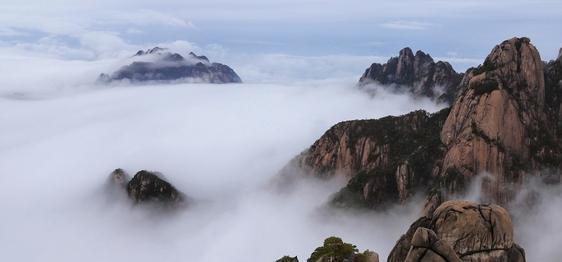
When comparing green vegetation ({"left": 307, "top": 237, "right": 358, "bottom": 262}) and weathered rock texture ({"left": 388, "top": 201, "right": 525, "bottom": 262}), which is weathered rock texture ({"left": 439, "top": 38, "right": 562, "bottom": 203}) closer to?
green vegetation ({"left": 307, "top": 237, "right": 358, "bottom": 262})

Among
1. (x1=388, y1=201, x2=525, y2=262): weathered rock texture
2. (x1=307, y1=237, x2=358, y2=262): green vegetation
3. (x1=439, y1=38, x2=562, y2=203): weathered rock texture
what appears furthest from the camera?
(x1=439, y1=38, x2=562, y2=203): weathered rock texture

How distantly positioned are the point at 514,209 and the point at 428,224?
5414 inches

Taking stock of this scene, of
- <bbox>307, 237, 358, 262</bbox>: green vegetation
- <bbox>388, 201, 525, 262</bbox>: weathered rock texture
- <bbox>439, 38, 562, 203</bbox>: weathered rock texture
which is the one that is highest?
<bbox>388, 201, 525, 262</bbox>: weathered rock texture

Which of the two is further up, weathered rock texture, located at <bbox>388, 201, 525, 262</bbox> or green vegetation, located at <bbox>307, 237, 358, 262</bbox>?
weathered rock texture, located at <bbox>388, 201, 525, 262</bbox>

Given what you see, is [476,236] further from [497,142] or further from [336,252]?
[497,142]

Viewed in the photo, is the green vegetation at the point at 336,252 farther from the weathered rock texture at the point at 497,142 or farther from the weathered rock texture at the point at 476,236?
the weathered rock texture at the point at 497,142

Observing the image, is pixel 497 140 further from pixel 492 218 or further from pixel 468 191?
pixel 492 218

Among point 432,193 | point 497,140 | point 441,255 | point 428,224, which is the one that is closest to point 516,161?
point 497,140

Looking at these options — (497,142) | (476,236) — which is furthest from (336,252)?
(497,142)

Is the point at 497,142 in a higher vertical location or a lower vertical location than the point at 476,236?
lower

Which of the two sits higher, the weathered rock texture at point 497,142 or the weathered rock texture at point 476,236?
the weathered rock texture at point 476,236

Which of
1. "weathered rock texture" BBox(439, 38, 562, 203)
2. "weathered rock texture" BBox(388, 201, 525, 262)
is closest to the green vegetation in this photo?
"weathered rock texture" BBox(388, 201, 525, 262)

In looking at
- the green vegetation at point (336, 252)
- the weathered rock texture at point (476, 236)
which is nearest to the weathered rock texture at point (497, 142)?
the green vegetation at point (336, 252)

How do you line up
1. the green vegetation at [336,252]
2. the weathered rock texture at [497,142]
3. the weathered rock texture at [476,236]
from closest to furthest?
the weathered rock texture at [476,236] < the green vegetation at [336,252] < the weathered rock texture at [497,142]
